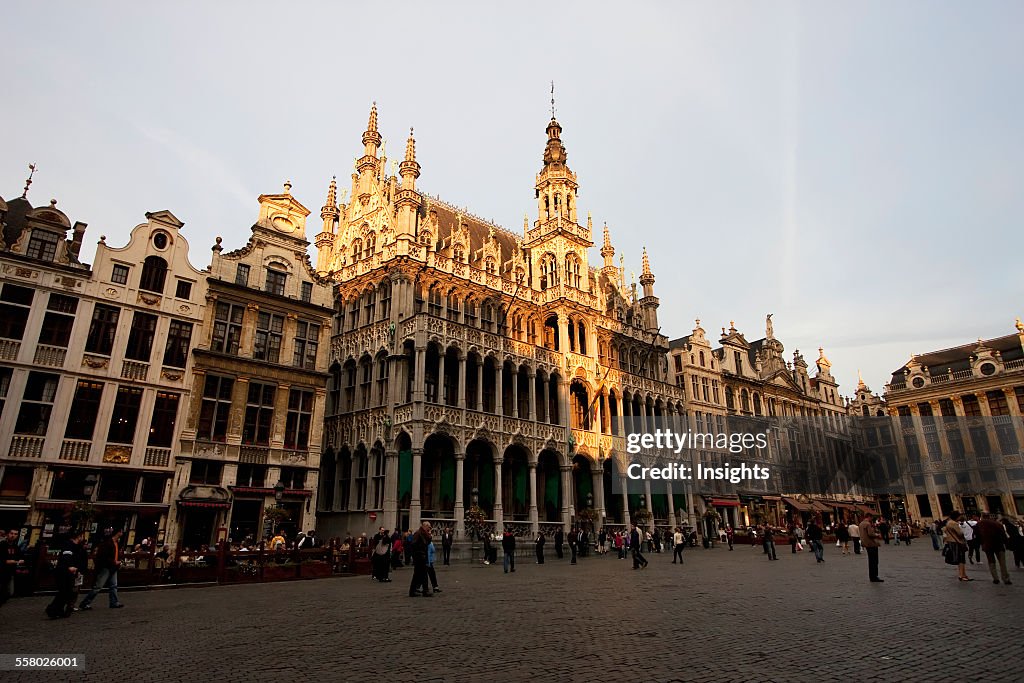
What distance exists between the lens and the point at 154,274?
30094 mm

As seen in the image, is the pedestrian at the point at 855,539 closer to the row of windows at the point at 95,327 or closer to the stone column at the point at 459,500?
the stone column at the point at 459,500

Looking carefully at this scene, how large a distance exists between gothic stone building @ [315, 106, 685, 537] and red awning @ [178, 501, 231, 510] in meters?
8.98

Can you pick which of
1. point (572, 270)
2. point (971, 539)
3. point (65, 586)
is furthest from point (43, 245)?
point (971, 539)

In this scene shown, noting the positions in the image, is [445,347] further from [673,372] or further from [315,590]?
[673,372]

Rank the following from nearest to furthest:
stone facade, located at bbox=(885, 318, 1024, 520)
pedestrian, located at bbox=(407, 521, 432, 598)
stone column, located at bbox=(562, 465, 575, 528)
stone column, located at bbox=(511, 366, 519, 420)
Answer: pedestrian, located at bbox=(407, 521, 432, 598) < stone column, located at bbox=(511, 366, 519, 420) < stone column, located at bbox=(562, 465, 575, 528) < stone facade, located at bbox=(885, 318, 1024, 520)

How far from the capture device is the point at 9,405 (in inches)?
987

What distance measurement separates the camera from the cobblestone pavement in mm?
7543

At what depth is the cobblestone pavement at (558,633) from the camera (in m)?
7.54

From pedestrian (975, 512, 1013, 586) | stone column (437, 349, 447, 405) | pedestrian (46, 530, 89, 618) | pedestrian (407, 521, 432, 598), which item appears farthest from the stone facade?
pedestrian (46, 530, 89, 618)

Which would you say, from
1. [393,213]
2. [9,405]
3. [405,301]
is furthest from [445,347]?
[9,405]

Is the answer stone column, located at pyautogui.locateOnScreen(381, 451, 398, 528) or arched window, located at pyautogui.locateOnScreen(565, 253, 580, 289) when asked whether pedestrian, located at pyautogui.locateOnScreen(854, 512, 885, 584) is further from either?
arched window, located at pyautogui.locateOnScreen(565, 253, 580, 289)

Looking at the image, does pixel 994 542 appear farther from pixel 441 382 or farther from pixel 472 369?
pixel 472 369

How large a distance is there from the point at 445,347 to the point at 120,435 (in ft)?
59.1

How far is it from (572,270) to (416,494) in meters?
24.0
